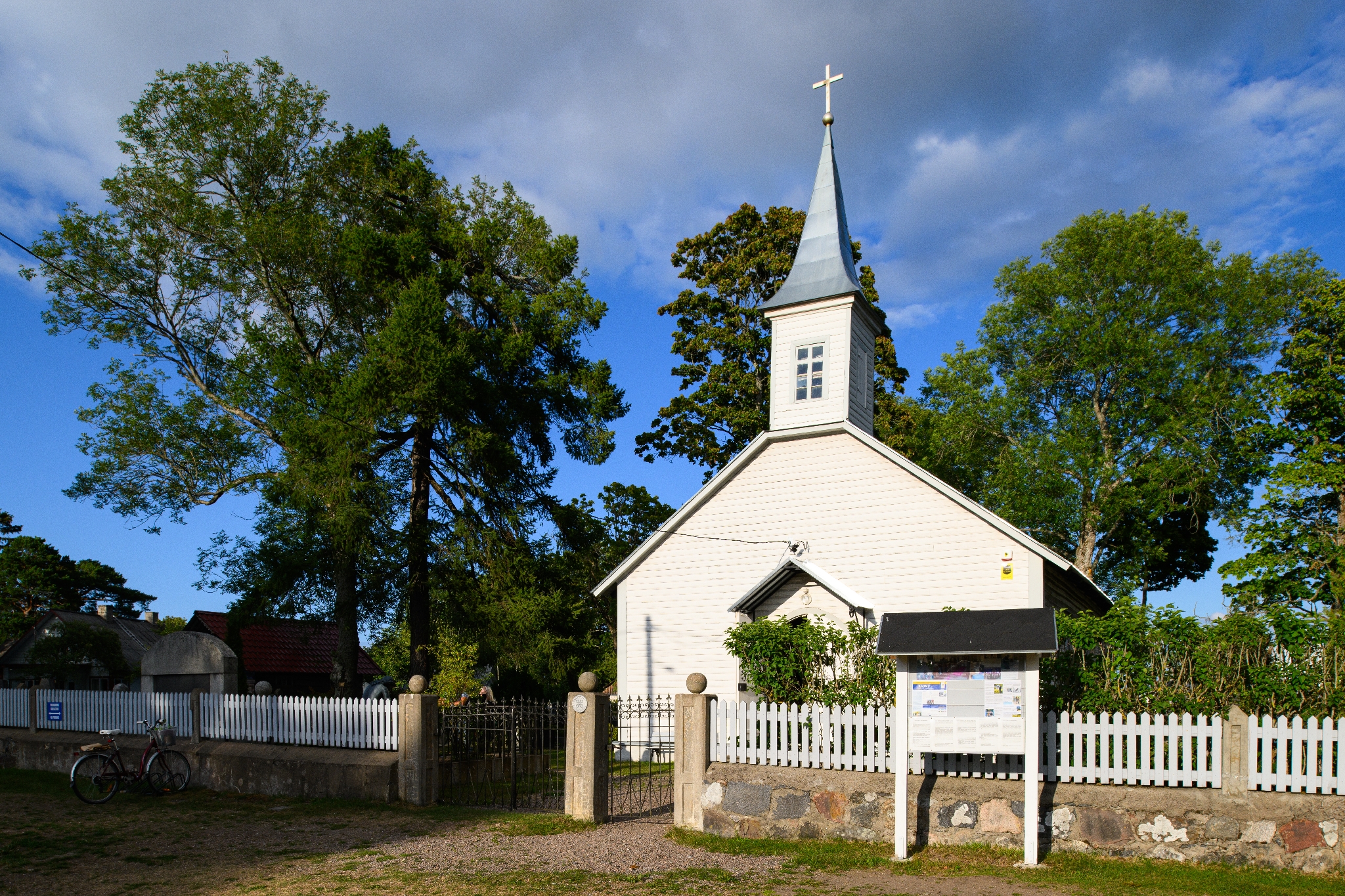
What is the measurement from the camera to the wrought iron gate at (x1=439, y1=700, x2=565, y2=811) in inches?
520

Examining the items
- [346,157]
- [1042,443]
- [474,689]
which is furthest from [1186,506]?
[346,157]

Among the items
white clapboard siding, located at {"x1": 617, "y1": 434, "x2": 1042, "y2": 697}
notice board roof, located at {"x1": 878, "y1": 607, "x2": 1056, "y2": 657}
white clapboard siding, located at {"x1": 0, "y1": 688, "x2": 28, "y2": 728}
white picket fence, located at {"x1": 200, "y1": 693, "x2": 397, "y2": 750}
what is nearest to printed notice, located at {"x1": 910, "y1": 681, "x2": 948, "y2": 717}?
notice board roof, located at {"x1": 878, "y1": 607, "x2": 1056, "y2": 657}

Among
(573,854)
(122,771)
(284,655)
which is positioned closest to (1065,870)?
(573,854)

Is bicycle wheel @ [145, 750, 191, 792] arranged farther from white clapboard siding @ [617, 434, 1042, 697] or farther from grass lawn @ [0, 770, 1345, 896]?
white clapboard siding @ [617, 434, 1042, 697]

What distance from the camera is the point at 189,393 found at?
2531cm

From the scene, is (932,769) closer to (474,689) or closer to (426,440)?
(474,689)

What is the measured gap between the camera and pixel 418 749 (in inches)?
525

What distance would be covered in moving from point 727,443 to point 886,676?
829 inches

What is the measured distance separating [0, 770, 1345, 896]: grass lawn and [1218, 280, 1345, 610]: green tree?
18538 millimetres

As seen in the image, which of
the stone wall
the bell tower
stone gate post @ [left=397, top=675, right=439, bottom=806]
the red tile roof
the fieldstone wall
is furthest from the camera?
the red tile roof

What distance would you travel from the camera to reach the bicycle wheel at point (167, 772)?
47.4 feet

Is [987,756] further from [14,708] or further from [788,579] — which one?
[14,708]

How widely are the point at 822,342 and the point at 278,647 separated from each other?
989 inches

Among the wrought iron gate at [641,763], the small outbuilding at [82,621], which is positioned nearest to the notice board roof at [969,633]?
the wrought iron gate at [641,763]
